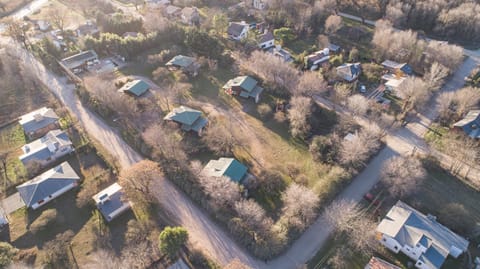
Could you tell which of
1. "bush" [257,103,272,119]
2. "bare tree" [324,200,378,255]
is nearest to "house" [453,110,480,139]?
"bare tree" [324,200,378,255]

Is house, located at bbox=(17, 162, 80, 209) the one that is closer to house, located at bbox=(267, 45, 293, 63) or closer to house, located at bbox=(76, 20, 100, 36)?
house, located at bbox=(267, 45, 293, 63)

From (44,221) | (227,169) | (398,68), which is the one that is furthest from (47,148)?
(398,68)

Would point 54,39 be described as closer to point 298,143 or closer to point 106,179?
point 106,179

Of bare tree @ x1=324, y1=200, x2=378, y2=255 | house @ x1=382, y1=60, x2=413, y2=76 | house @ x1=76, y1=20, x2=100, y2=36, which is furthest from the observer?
house @ x1=76, y1=20, x2=100, y2=36

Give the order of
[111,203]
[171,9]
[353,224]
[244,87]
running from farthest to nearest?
[171,9]
[244,87]
[111,203]
[353,224]

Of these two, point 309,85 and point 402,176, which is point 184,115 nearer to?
point 309,85

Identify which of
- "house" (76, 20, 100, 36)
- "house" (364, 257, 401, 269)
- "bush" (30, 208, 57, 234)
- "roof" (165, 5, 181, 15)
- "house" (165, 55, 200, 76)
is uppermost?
"roof" (165, 5, 181, 15)
